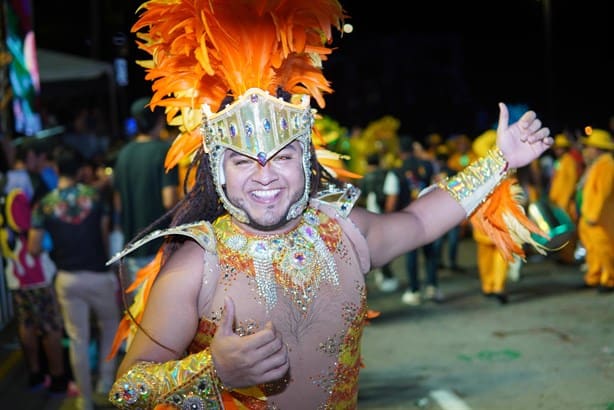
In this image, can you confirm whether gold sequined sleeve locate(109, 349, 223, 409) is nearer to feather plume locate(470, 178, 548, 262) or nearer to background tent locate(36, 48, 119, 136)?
feather plume locate(470, 178, 548, 262)

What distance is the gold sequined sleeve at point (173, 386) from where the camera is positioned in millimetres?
2402

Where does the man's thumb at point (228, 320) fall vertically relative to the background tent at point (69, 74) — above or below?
above

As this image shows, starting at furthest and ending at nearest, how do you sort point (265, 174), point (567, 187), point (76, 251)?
point (567, 187) < point (76, 251) < point (265, 174)

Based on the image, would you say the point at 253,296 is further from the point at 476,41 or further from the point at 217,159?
the point at 476,41

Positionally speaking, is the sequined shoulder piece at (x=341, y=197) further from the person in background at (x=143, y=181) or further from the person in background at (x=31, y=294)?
the person in background at (x=31, y=294)

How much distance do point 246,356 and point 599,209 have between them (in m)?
8.26

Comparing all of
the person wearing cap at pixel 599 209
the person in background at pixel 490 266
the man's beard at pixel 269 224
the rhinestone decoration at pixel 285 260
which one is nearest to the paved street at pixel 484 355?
the person in background at pixel 490 266

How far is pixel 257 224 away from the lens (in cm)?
276

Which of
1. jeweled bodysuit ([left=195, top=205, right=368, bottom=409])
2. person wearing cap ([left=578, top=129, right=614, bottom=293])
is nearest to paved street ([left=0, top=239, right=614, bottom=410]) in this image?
person wearing cap ([left=578, top=129, right=614, bottom=293])

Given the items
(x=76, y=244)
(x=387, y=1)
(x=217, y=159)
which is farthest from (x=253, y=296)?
(x=387, y=1)

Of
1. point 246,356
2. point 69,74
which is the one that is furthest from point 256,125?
point 69,74

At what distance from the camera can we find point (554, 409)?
5719mm

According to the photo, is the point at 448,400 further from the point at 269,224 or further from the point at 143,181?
the point at 269,224

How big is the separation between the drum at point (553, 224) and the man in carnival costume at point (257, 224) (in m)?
0.94
